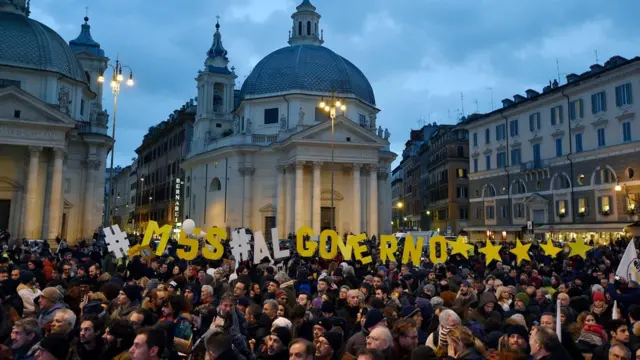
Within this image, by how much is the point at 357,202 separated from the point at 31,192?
27667 mm

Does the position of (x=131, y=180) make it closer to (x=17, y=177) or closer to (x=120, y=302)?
(x=17, y=177)

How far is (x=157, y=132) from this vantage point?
9131 centimetres

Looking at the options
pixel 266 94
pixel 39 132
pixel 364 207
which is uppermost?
pixel 266 94

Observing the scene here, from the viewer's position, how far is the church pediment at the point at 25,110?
3928cm

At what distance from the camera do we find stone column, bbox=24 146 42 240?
40.0m

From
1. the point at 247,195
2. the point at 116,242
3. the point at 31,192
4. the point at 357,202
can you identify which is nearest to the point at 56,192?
the point at 31,192

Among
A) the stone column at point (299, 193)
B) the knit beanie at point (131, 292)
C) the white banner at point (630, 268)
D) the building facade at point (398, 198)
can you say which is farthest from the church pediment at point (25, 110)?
the building facade at point (398, 198)

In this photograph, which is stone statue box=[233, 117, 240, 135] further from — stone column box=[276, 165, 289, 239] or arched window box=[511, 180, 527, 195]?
arched window box=[511, 180, 527, 195]

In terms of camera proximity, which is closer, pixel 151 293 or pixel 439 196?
pixel 151 293

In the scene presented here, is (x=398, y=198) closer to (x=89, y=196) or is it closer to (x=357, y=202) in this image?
(x=357, y=202)

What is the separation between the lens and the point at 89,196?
46875mm

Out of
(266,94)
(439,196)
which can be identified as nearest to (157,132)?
(266,94)

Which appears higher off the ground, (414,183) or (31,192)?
(414,183)

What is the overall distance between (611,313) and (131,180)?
114 meters
